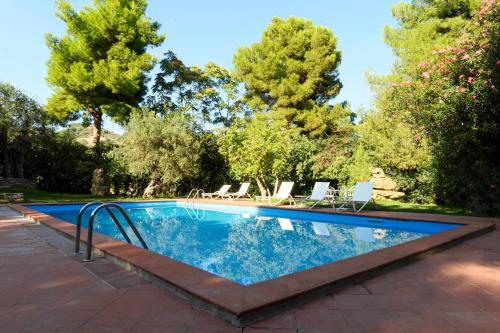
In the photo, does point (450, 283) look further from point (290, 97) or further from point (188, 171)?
point (290, 97)

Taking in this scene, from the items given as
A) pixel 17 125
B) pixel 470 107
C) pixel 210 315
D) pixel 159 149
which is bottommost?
pixel 210 315

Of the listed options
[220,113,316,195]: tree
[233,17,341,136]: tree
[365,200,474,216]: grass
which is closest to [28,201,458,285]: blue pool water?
[365,200,474,216]: grass

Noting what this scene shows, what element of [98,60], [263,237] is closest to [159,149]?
[98,60]

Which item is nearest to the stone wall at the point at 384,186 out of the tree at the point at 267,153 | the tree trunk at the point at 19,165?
the tree at the point at 267,153

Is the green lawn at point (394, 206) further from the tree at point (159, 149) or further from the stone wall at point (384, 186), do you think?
the tree at point (159, 149)

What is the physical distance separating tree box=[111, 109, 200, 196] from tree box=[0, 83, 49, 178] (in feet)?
18.4

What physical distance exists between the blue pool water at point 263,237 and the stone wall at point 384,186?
5.54 meters

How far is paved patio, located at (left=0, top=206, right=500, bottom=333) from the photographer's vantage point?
2229 mm

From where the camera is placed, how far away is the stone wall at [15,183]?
16656 mm

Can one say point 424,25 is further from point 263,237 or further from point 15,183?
point 15,183

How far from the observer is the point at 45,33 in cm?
1811

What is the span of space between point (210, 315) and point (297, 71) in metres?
20.4

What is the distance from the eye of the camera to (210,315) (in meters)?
2.43

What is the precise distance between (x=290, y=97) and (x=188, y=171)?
28.9 ft
